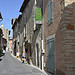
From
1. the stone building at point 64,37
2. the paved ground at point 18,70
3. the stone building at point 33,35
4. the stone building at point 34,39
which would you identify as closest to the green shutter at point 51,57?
the stone building at point 64,37

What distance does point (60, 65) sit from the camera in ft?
23.4

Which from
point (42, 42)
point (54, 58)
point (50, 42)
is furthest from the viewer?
point (42, 42)

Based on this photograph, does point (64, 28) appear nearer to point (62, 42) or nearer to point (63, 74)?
point (62, 42)

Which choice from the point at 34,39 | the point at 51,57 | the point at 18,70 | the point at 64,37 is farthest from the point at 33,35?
the point at 64,37

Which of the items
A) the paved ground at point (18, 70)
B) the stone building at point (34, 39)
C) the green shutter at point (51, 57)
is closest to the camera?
the green shutter at point (51, 57)

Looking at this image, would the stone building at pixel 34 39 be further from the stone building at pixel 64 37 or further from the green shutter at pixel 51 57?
the stone building at pixel 64 37

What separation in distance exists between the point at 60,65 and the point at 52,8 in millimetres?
3316

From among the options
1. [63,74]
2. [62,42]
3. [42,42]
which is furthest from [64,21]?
[42,42]

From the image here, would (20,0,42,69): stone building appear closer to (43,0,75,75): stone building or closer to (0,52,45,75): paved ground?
(0,52,45,75): paved ground

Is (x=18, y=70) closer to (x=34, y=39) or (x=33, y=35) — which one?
(x=34, y=39)

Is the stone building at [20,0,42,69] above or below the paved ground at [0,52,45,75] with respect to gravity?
above

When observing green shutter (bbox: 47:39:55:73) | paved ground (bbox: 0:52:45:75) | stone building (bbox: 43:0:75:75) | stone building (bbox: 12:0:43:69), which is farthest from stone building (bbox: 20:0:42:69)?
stone building (bbox: 43:0:75:75)

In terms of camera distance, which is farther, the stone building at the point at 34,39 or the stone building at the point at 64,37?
the stone building at the point at 34,39

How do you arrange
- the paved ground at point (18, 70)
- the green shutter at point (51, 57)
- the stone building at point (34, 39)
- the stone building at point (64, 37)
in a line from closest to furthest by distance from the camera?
the stone building at point (64, 37)
the green shutter at point (51, 57)
the paved ground at point (18, 70)
the stone building at point (34, 39)
